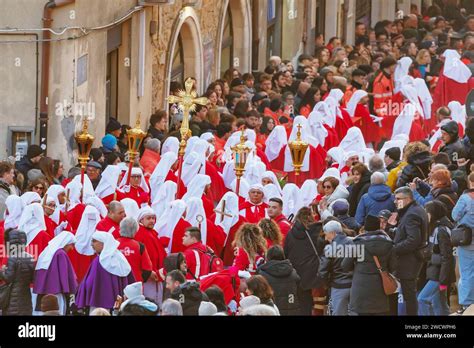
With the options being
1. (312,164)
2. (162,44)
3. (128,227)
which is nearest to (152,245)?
(128,227)

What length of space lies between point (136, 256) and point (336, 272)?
2.01m

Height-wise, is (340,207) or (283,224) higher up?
(340,207)

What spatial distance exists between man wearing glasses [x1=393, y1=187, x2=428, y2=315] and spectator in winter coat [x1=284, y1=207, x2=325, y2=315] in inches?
31.6

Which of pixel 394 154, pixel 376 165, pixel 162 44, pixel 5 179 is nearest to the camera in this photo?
pixel 5 179

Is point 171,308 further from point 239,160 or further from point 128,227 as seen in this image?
point 239,160

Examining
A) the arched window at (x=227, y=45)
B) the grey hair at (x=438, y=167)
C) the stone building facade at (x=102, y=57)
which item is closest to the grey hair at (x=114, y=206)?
the grey hair at (x=438, y=167)

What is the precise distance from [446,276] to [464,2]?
30.7m

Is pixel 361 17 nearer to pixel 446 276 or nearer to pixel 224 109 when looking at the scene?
pixel 224 109

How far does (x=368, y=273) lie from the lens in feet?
65.2

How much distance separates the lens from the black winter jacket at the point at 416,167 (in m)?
23.7

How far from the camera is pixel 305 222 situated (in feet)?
69.1

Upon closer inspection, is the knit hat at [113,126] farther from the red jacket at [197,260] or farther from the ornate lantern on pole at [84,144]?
the red jacket at [197,260]

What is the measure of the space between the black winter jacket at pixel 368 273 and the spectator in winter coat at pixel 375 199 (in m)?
2.61

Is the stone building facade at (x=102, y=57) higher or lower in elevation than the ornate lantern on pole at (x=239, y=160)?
higher
